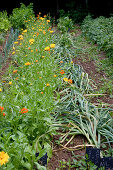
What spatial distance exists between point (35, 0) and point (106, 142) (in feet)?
30.5

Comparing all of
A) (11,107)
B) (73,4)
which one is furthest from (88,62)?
(73,4)

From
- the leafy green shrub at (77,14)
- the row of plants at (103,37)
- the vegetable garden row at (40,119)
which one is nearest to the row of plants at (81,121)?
the vegetable garden row at (40,119)

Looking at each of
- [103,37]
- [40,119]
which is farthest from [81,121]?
[103,37]

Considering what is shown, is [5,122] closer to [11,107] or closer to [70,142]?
[11,107]

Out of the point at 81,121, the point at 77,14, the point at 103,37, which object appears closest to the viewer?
the point at 81,121

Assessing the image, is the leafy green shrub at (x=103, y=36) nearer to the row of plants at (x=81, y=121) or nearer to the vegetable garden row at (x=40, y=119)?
the vegetable garden row at (x=40, y=119)

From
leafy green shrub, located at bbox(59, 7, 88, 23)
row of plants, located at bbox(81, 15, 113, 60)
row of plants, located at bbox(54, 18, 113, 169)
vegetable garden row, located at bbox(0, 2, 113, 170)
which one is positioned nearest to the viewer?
vegetable garden row, located at bbox(0, 2, 113, 170)

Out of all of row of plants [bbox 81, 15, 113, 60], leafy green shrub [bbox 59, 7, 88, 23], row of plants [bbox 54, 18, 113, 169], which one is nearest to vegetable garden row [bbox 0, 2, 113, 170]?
row of plants [bbox 54, 18, 113, 169]

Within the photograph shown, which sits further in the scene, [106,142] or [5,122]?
[106,142]

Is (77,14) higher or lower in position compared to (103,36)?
higher

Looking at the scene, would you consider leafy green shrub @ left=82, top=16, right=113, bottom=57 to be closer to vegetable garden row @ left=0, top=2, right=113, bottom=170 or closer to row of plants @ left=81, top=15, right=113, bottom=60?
row of plants @ left=81, top=15, right=113, bottom=60

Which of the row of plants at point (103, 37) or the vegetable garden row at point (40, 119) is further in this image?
the row of plants at point (103, 37)

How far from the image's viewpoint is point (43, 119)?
1.88 metres

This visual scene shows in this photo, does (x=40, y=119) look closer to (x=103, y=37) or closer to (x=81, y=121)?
(x=81, y=121)
